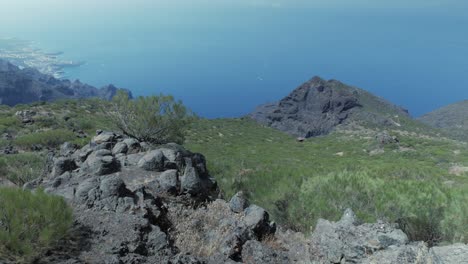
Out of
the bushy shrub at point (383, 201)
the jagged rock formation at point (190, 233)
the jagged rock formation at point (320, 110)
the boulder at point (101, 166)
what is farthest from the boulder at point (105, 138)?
the jagged rock formation at point (320, 110)

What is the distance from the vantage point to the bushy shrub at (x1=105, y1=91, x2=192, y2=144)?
1678 cm

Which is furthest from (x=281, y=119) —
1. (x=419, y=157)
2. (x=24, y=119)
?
(x=24, y=119)

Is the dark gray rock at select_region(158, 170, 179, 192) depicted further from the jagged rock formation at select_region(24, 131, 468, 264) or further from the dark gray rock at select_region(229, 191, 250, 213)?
the dark gray rock at select_region(229, 191, 250, 213)

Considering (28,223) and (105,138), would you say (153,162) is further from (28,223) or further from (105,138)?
(28,223)

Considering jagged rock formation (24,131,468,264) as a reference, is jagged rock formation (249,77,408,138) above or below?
below

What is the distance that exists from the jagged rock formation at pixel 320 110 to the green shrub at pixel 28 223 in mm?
72895

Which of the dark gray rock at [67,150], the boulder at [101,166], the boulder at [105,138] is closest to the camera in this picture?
the boulder at [101,166]

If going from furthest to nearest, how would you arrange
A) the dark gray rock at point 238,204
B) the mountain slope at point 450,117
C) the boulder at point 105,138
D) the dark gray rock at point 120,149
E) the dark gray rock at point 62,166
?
1. the mountain slope at point 450,117
2. the boulder at point 105,138
3. the dark gray rock at point 120,149
4. the dark gray rock at point 62,166
5. the dark gray rock at point 238,204

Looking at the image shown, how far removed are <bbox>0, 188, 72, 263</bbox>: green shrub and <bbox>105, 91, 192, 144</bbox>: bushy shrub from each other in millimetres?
11627

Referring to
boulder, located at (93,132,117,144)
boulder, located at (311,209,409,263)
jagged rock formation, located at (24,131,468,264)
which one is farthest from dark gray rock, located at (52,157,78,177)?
boulder, located at (311,209,409,263)

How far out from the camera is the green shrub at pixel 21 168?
457 inches

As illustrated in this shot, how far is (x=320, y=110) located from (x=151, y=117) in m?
75.3

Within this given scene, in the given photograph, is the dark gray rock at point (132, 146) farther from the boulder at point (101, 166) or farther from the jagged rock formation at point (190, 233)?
the jagged rock formation at point (190, 233)

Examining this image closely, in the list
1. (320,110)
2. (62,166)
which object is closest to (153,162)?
(62,166)
